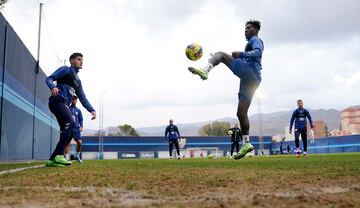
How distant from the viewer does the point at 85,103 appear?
7750 millimetres

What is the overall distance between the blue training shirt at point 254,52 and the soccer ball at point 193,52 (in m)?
0.91

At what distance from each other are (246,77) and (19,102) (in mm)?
11282

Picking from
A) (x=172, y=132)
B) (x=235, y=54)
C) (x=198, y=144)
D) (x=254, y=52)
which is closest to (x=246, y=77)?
(x=254, y=52)

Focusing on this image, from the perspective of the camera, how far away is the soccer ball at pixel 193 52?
7180 mm

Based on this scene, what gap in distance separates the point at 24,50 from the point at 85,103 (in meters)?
9.94

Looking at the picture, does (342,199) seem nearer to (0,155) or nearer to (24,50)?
(0,155)

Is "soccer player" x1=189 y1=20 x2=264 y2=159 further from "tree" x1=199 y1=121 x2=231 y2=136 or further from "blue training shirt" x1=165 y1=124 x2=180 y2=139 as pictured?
"tree" x1=199 y1=121 x2=231 y2=136

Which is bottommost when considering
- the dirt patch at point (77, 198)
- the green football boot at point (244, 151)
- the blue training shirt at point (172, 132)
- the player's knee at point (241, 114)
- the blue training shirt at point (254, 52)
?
the dirt patch at point (77, 198)

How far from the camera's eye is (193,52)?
7.18 metres

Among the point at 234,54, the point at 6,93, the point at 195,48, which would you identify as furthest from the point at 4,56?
the point at 234,54

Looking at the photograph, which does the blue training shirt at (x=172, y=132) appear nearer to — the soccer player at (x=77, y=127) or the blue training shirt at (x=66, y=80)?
the soccer player at (x=77, y=127)

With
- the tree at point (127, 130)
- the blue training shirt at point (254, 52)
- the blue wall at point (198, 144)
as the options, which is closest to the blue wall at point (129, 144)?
the blue wall at point (198, 144)

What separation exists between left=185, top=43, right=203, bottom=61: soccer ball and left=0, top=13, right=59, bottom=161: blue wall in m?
7.84

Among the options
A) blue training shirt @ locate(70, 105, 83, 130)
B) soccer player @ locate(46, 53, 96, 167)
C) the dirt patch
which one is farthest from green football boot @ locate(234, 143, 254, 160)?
blue training shirt @ locate(70, 105, 83, 130)
